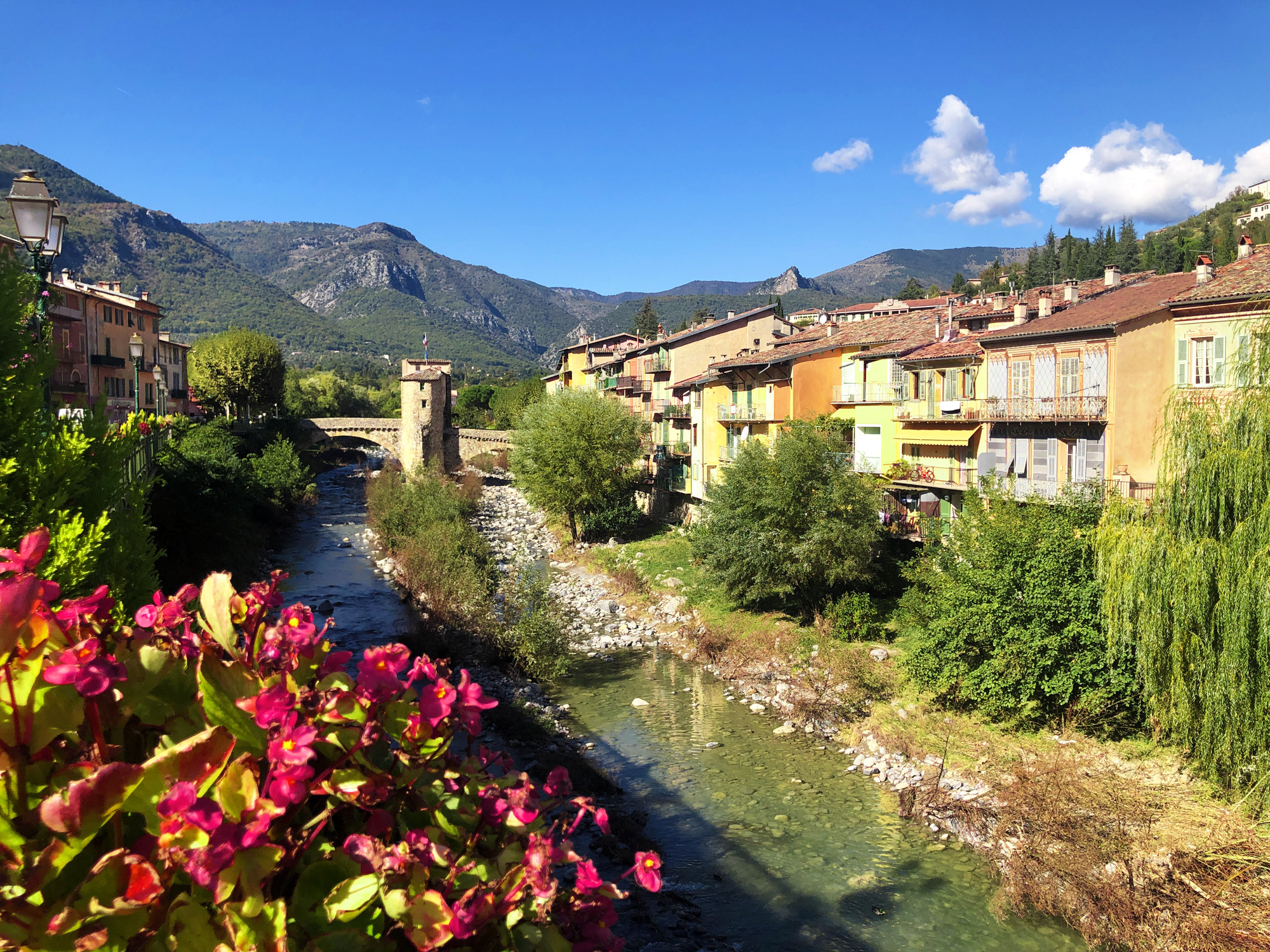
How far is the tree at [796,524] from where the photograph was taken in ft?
73.6

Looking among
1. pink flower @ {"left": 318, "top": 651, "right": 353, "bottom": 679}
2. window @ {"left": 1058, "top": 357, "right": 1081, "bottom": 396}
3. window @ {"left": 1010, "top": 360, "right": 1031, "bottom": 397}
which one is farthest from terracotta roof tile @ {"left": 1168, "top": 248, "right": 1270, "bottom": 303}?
pink flower @ {"left": 318, "top": 651, "right": 353, "bottom": 679}

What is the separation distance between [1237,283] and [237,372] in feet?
190

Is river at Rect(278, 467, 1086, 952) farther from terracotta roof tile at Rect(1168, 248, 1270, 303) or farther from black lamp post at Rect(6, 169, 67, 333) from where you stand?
terracotta roof tile at Rect(1168, 248, 1270, 303)

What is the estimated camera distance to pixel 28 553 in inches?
92.6

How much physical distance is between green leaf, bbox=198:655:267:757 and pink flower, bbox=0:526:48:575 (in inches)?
24.0

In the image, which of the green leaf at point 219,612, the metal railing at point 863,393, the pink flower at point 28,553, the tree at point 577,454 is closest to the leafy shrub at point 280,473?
the tree at point 577,454

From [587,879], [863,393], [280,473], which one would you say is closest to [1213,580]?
[587,879]

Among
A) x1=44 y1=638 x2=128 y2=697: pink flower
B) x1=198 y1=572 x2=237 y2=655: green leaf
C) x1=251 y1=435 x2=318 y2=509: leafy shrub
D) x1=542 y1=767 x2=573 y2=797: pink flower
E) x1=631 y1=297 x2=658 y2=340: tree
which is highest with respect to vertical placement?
x1=631 y1=297 x2=658 y2=340: tree

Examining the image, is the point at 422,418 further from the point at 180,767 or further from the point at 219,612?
the point at 180,767

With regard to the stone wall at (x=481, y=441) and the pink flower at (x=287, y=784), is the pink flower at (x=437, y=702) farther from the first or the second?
the stone wall at (x=481, y=441)

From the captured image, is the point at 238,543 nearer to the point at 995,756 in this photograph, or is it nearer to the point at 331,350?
the point at 995,756

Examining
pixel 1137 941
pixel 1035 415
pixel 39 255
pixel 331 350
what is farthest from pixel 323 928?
pixel 331 350

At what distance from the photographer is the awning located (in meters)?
23.3

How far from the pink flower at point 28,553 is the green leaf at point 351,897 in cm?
125
